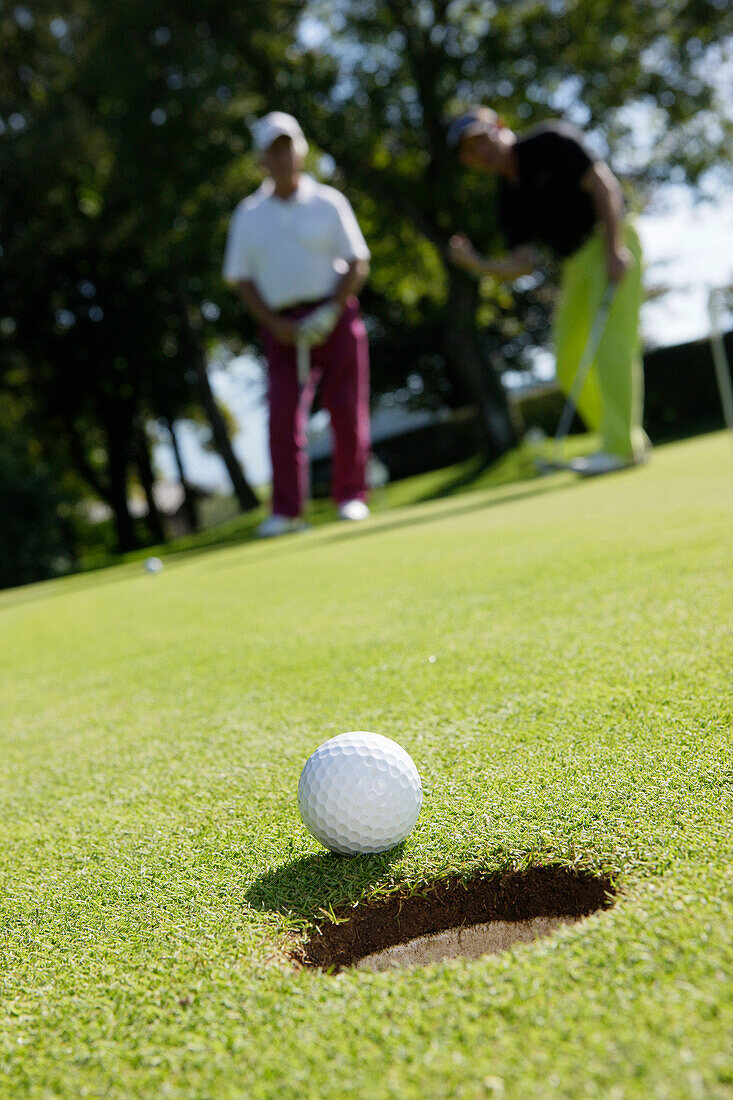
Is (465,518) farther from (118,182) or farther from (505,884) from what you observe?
(118,182)

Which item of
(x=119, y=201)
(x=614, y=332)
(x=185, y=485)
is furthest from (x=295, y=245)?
(x=185, y=485)

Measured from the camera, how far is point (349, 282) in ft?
22.6

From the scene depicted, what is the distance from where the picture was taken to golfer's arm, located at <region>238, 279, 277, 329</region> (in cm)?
680

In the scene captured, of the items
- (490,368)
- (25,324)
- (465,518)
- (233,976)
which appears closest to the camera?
(233,976)

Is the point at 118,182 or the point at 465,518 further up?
the point at 118,182

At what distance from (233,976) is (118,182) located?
1642 centimetres

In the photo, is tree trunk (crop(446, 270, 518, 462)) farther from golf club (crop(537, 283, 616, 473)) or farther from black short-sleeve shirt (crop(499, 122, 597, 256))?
black short-sleeve shirt (crop(499, 122, 597, 256))

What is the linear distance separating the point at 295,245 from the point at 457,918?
6.31 metres

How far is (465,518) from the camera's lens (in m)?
5.84

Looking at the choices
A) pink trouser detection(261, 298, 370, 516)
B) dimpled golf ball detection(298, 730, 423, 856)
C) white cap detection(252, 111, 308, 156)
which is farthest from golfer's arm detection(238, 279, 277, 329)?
dimpled golf ball detection(298, 730, 423, 856)

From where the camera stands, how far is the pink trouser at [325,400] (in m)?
7.03

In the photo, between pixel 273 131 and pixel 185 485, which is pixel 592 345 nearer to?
pixel 273 131

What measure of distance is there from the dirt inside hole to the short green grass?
0.03 metres

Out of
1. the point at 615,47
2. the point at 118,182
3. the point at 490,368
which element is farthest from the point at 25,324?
the point at 615,47
